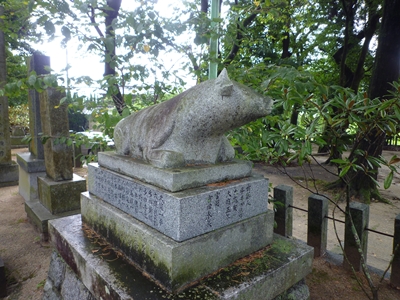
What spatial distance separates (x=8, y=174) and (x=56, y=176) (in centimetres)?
399

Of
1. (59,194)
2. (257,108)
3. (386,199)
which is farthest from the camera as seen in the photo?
(386,199)

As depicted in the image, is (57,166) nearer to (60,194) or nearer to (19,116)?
(60,194)

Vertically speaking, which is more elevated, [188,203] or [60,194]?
[188,203]

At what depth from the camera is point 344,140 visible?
254 cm

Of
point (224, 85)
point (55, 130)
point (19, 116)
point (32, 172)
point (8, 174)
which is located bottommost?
point (8, 174)

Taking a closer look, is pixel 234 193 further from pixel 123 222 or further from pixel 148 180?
pixel 123 222

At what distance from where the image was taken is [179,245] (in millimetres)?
1760

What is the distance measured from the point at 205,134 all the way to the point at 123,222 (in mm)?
982

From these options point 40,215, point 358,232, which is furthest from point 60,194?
point 358,232

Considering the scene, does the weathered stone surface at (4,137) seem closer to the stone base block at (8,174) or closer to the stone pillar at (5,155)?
the stone pillar at (5,155)

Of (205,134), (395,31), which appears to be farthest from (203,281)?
(395,31)

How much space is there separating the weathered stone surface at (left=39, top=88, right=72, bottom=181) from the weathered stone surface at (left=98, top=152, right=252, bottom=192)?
8.56 ft

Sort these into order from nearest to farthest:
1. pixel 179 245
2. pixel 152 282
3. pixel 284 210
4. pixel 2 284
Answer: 1. pixel 179 245
2. pixel 152 282
3. pixel 2 284
4. pixel 284 210

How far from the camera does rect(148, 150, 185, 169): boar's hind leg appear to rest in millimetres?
2016
